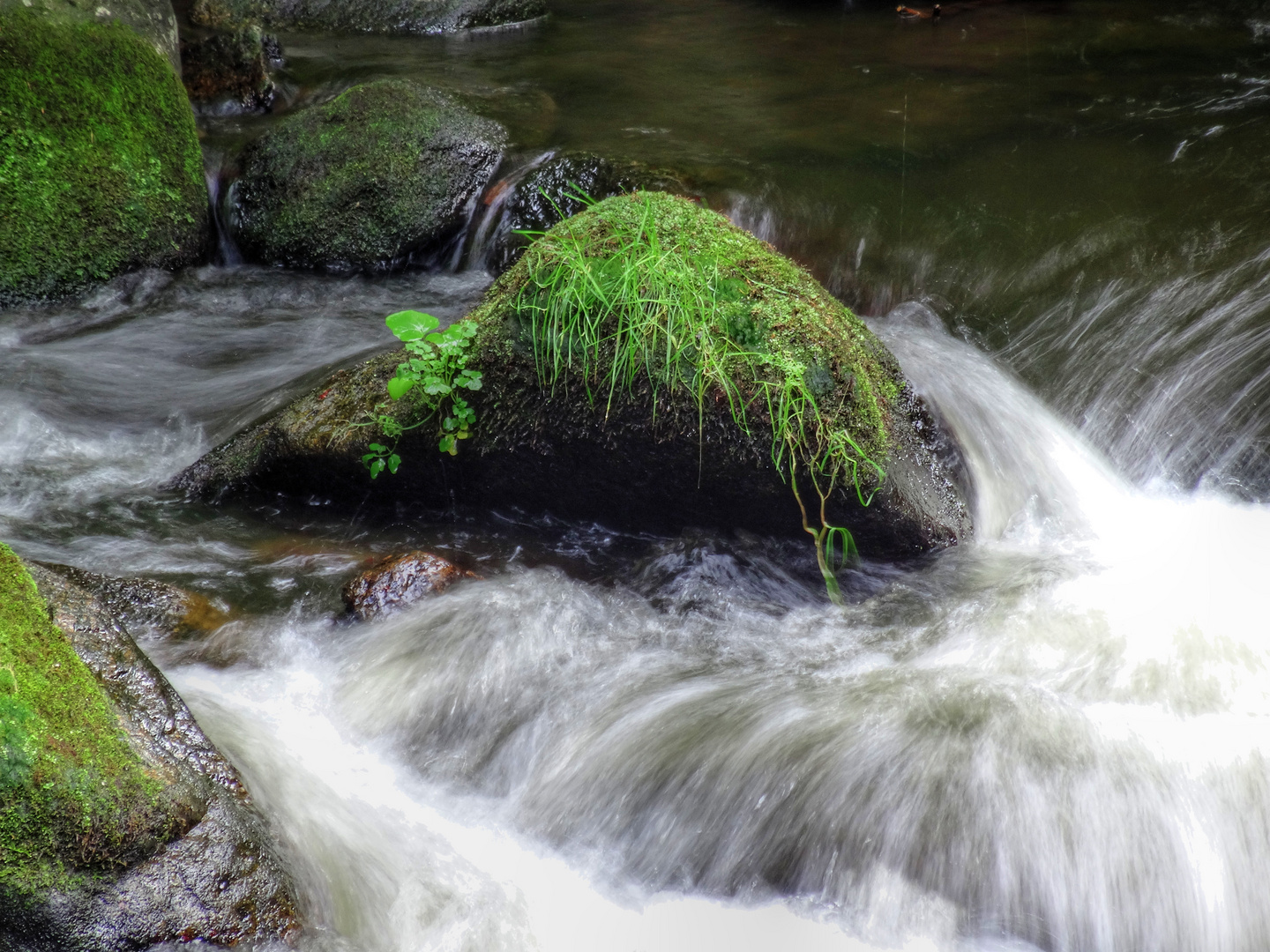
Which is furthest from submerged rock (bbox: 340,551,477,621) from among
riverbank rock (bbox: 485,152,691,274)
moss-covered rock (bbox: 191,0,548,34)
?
moss-covered rock (bbox: 191,0,548,34)

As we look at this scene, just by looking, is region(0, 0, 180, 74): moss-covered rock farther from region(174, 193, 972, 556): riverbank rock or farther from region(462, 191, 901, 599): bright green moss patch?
region(462, 191, 901, 599): bright green moss patch

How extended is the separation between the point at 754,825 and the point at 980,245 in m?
4.04

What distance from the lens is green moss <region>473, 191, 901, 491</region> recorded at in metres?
3.55

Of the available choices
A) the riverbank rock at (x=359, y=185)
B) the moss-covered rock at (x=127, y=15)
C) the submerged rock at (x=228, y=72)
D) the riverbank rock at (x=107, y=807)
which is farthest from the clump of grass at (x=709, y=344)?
the submerged rock at (x=228, y=72)

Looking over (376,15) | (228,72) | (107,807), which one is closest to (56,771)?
(107,807)

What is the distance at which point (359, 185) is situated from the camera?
20.7 ft

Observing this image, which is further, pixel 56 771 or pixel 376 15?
pixel 376 15

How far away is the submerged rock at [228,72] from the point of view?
8.08 m

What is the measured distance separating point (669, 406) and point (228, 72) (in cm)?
646

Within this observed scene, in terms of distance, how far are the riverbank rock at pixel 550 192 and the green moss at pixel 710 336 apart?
2.33m

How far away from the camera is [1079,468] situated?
14.6ft

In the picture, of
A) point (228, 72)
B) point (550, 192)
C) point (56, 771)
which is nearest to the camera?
point (56, 771)

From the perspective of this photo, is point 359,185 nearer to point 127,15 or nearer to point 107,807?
point 127,15

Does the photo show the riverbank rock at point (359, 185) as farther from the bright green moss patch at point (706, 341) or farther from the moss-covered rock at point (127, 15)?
the bright green moss patch at point (706, 341)
